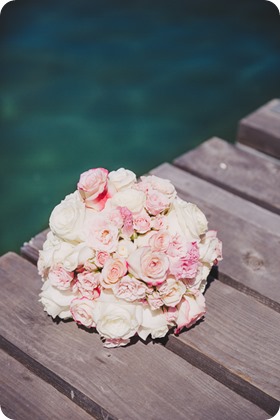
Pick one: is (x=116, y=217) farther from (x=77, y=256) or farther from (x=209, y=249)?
(x=209, y=249)

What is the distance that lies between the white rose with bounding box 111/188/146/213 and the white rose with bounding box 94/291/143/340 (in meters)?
0.21

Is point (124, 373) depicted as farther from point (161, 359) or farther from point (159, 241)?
point (159, 241)

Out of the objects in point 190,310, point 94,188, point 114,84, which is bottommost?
point 114,84

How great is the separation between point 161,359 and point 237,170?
0.98 metres

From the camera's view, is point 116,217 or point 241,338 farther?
point 241,338

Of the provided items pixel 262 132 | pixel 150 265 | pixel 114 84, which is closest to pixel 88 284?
pixel 150 265

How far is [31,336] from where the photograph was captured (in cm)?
162

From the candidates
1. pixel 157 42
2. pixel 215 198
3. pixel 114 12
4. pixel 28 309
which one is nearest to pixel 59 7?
pixel 114 12

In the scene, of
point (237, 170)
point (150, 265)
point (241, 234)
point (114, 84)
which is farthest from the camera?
point (114, 84)

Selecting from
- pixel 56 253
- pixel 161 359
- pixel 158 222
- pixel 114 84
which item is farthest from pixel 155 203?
pixel 114 84

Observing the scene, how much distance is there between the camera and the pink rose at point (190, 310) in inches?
61.1

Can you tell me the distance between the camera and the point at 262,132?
2.61 metres

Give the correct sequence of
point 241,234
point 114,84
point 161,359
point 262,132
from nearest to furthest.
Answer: point 161,359 → point 241,234 → point 262,132 → point 114,84

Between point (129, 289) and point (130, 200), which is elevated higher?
point (130, 200)
